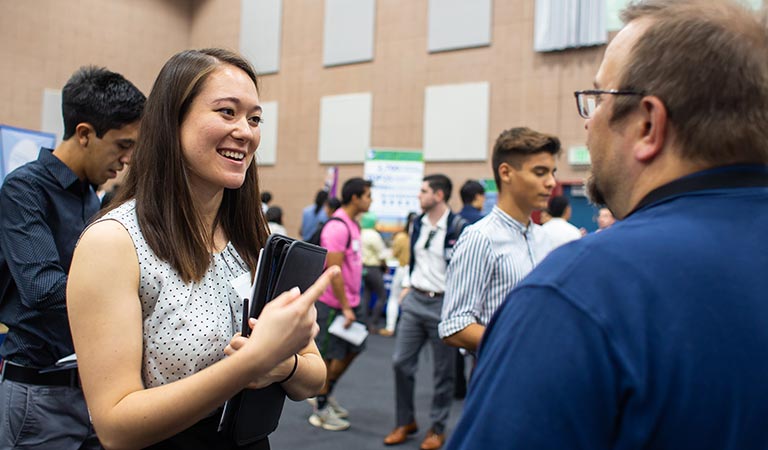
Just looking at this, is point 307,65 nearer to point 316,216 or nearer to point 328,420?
point 316,216

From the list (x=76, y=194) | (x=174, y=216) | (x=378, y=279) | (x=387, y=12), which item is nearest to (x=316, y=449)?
(x=76, y=194)

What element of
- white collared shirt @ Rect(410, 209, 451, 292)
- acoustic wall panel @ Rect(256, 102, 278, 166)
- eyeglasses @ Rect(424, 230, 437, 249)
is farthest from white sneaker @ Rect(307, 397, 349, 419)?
acoustic wall panel @ Rect(256, 102, 278, 166)

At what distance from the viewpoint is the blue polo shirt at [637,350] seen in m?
0.63

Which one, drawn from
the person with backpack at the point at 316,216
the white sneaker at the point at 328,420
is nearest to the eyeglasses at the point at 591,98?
the white sneaker at the point at 328,420

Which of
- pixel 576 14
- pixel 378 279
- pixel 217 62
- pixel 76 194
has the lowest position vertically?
pixel 378 279

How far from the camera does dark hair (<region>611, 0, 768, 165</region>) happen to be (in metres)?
0.72

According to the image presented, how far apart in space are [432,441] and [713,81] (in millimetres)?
3434

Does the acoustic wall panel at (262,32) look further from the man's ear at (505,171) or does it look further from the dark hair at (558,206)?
the man's ear at (505,171)

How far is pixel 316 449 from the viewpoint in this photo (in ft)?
12.0

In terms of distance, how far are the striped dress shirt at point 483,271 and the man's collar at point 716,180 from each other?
161cm

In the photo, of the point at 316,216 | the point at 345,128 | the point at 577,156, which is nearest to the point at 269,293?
the point at 316,216

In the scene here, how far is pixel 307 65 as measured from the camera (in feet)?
40.0

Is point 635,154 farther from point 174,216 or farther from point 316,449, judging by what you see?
point 316,449

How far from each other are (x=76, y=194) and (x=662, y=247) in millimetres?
1633
